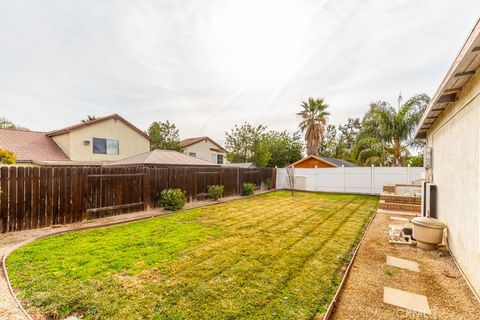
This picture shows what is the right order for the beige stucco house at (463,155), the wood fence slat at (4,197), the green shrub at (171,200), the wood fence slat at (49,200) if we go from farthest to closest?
the green shrub at (171,200)
the wood fence slat at (49,200)
the wood fence slat at (4,197)
the beige stucco house at (463,155)

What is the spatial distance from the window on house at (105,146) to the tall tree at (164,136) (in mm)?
6949

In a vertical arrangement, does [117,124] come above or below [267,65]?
below

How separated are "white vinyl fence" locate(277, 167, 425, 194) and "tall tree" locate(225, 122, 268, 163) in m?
9.20

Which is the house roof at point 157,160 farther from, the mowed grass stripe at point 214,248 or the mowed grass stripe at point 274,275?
the mowed grass stripe at point 274,275

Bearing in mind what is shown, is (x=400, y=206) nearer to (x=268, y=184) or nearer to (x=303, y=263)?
(x=303, y=263)

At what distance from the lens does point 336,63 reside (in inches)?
411

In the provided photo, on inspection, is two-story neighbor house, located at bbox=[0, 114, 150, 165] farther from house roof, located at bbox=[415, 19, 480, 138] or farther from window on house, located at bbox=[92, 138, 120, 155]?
house roof, located at bbox=[415, 19, 480, 138]

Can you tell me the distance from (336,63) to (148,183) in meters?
9.74

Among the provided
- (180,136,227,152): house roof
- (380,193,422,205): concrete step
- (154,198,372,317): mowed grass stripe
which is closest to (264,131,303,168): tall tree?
(180,136,227,152): house roof

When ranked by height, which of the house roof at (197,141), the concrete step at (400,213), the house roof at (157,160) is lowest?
the concrete step at (400,213)

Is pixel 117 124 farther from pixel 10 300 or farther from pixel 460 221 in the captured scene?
pixel 460 221

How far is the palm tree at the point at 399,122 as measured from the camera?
15930mm

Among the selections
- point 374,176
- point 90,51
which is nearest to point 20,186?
point 90,51

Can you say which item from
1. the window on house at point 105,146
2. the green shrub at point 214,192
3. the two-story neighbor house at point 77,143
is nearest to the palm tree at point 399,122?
the green shrub at point 214,192
